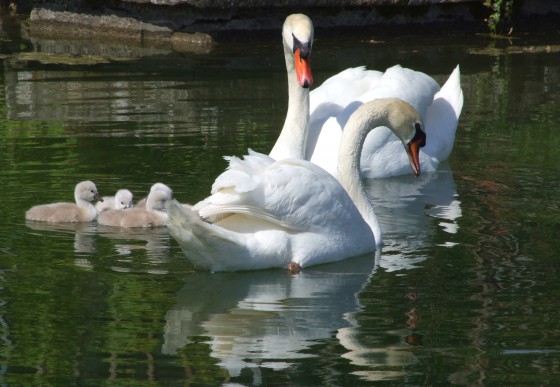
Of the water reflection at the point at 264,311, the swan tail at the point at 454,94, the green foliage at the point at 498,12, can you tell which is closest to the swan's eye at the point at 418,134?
the water reflection at the point at 264,311

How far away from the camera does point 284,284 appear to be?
273 inches

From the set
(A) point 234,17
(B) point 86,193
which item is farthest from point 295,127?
(A) point 234,17

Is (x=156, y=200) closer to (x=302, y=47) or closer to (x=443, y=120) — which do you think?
(x=302, y=47)

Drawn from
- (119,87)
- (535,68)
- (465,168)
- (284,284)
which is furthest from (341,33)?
(284,284)

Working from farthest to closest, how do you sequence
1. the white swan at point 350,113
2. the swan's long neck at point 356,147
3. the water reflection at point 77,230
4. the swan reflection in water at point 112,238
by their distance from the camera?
Answer: the white swan at point 350,113, the swan's long neck at point 356,147, the water reflection at point 77,230, the swan reflection in water at point 112,238

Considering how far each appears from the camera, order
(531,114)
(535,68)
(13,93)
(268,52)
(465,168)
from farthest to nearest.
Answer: (268,52)
(535,68)
(13,93)
(531,114)
(465,168)

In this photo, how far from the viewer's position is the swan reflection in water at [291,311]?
570 cm

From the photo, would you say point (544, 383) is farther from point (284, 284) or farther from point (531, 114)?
point (531, 114)

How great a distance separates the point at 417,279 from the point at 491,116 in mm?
5246

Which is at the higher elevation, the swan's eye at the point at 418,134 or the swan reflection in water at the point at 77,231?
the swan's eye at the point at 418,134

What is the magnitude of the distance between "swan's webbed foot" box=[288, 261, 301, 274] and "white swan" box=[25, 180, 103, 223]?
5.47 feet

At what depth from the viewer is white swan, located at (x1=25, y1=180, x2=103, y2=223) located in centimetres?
802

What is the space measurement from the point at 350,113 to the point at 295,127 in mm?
490

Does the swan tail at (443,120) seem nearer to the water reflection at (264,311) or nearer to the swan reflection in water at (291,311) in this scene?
the swan reflection in water at (291,311)
